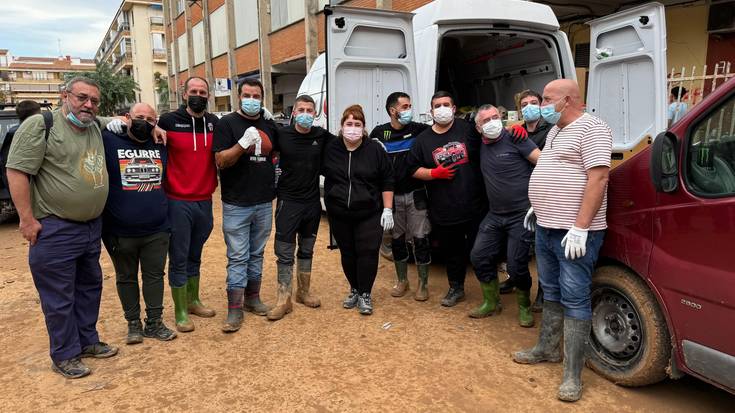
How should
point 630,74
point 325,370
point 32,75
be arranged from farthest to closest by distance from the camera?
point 32,75 < point 630,74 < point 325,370

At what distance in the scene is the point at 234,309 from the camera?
4180 mm

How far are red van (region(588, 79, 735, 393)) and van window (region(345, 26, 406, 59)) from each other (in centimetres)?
296

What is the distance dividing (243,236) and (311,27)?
15.3m

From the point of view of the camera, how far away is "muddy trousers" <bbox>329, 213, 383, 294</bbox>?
4445 mm

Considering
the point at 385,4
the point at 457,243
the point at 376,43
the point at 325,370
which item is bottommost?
the point at 325,370

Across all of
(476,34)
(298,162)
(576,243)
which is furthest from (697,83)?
(298,162)

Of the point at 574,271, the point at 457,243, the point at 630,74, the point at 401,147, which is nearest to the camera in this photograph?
the point at 574,271

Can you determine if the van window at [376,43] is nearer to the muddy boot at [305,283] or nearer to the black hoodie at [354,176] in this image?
the black hoodie at [354,176]

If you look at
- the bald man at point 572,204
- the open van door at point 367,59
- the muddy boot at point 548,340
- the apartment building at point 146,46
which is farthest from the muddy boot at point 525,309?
the apartment building at point 146,46

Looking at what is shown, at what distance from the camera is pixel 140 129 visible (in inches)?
140

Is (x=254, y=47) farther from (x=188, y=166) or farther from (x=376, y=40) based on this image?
(x=188, y=166)

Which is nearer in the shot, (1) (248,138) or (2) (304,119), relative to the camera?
(1) (248,138)

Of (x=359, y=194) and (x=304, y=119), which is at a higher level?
(x=304, y=119)

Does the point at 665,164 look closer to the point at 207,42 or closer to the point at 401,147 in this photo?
the point at 401,147
